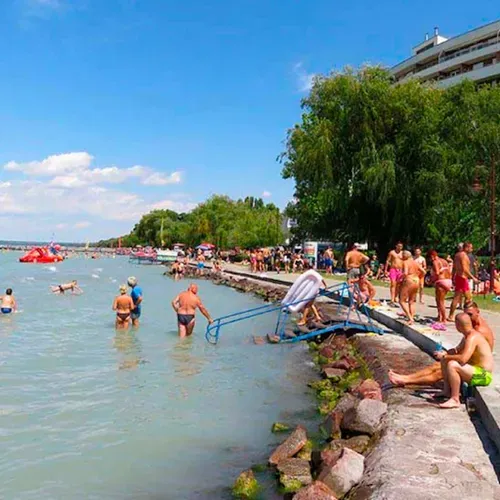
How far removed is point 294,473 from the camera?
267 inches

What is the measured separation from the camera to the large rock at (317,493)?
5.47 m

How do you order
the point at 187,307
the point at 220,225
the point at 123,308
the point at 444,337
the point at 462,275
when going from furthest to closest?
the point at 220,225 < the point at 123,308 < the point at 187,307 < the point at 462,275 < the point at 444,337

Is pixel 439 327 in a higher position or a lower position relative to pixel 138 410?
higher

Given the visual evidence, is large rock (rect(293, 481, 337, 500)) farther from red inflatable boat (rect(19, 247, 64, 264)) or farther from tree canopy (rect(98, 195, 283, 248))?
red inflatable boat (rect(19, 247, 64, 264))

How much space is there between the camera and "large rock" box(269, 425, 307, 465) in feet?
23.7

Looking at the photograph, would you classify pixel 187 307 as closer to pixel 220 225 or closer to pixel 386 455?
pixel 386 455

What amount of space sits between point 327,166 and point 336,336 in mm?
21312

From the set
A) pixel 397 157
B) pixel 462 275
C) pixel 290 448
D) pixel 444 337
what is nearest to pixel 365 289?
pixel 462 275

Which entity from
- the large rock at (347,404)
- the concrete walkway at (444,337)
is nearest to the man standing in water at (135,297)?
the concrete walkway at (444,337)

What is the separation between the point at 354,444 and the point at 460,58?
59.1 metres

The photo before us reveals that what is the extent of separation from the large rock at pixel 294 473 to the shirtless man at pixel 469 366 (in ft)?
6.42

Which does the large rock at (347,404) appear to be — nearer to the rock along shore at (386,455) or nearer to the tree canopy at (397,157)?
the rock along shore at (386,455)

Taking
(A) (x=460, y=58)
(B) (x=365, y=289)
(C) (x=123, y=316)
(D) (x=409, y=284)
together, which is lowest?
(C) (x=123, y=316)

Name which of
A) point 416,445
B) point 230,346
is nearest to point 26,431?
point 416,445
